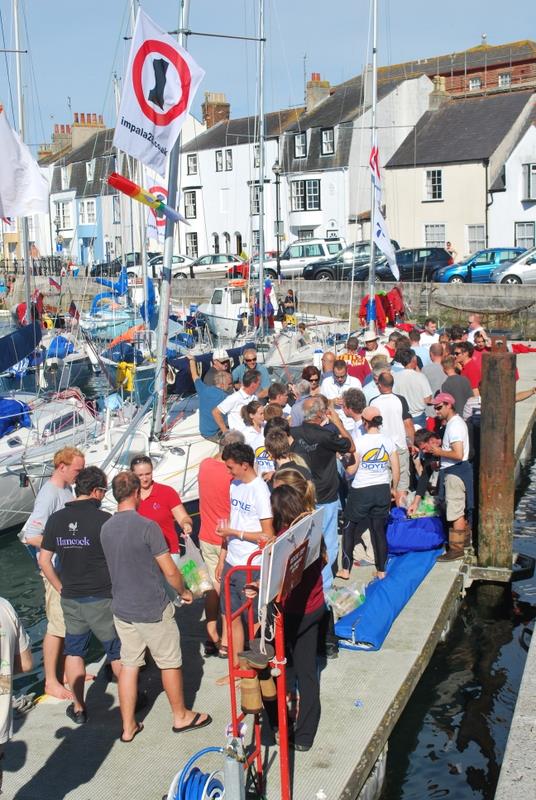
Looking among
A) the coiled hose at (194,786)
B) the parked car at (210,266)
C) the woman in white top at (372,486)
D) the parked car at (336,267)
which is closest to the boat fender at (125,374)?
the woman in white top at (372,486)

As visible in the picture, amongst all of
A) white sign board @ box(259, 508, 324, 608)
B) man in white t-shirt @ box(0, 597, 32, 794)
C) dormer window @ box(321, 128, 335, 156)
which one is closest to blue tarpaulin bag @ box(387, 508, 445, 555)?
white sign board @ box(259, 508, 324, 608)

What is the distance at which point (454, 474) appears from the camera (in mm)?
9484

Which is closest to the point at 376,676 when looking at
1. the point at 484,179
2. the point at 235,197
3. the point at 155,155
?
the point at 155,155

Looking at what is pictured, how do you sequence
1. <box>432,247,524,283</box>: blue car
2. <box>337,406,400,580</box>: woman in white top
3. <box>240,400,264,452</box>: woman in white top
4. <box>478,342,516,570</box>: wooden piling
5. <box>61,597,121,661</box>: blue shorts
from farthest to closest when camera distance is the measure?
<box>432,247,524,283</box>: blue car, <box>478,342,516,570</box>: wooden piling, <box>240,400,264,452</box>: woman in white top, <box>337,406,400,580</box>: woman in white top, <box>61,597,121,661</box>: blue shorts

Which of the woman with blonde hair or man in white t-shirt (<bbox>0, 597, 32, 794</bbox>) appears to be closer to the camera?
man in white t-shirt (<bbox>0, 597, 32, 794</bbox>)

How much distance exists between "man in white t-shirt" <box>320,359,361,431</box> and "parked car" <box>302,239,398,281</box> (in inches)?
971

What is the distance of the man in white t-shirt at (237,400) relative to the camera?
33.1 feet

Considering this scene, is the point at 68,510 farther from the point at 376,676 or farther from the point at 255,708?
the point at 376,676

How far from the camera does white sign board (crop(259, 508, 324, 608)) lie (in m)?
4.60

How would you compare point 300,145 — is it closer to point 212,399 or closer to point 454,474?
point 212,399

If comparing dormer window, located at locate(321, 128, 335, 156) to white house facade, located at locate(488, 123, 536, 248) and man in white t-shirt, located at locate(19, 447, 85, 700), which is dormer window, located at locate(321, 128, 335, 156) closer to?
white house facade, located at locate(488, 123, 536, 248)

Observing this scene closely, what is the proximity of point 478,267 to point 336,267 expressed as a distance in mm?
5933

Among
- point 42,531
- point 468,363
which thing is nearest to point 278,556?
point 42,531

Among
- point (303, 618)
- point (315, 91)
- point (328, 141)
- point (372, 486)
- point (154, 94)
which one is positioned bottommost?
point (303, 618)
